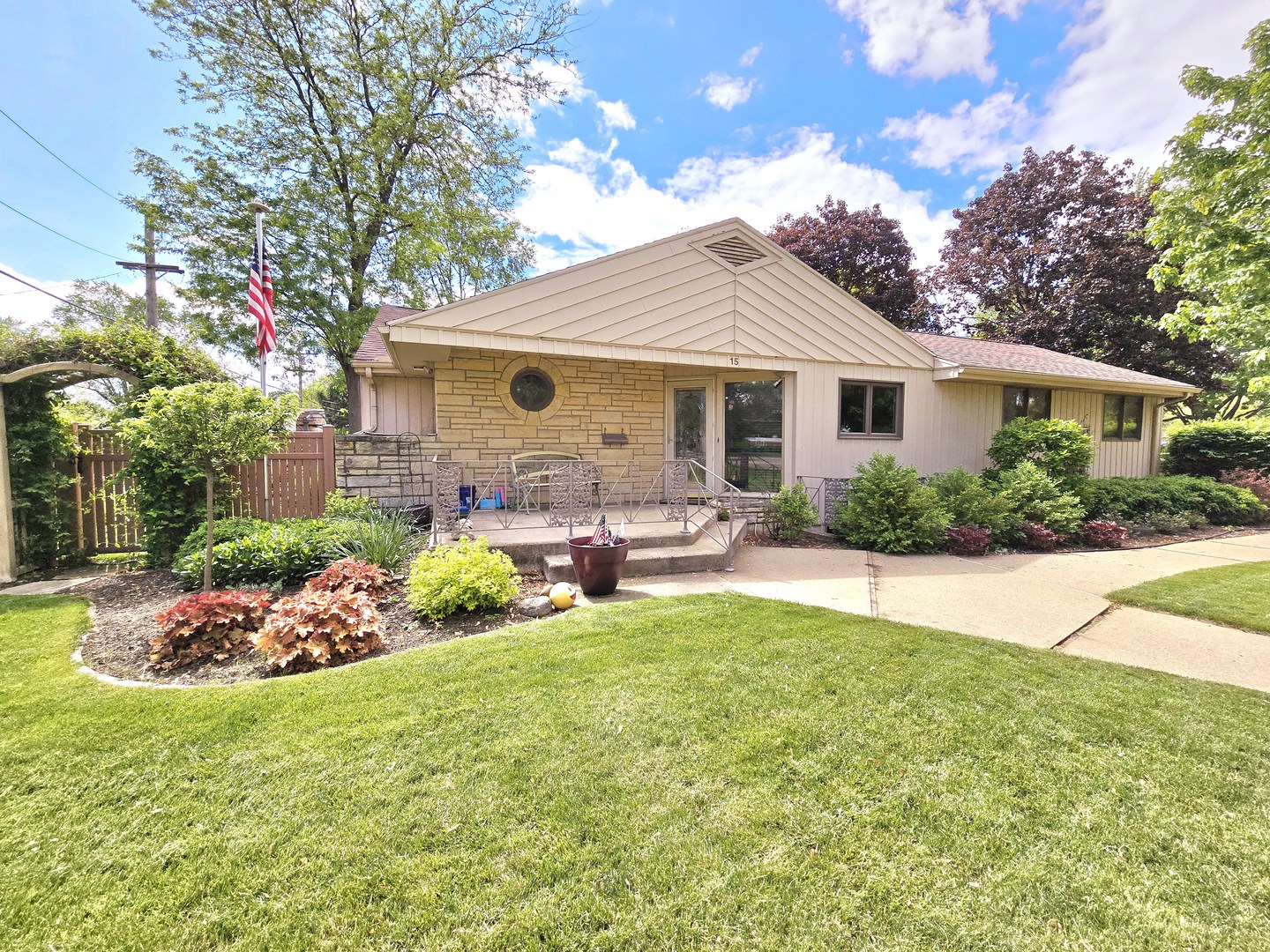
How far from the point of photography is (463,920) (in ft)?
5.07

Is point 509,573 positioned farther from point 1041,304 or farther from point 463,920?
point 1041,304

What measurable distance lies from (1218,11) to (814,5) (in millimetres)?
5394

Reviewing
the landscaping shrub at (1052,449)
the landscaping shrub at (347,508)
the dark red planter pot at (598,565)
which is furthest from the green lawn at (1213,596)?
the landscaping shrub at (347,508)

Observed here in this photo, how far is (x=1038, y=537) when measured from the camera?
742 cm

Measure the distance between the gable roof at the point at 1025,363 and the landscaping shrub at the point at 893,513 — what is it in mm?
3340

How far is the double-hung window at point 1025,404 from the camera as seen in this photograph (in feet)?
33.9

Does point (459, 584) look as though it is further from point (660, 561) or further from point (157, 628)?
point (157, 628)

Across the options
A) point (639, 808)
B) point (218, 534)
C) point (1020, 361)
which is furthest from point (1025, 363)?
point (218, 534)

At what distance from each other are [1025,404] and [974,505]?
4.79 meters

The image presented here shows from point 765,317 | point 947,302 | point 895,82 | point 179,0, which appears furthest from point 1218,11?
point 179,0

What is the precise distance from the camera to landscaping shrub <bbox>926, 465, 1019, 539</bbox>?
7.42 m

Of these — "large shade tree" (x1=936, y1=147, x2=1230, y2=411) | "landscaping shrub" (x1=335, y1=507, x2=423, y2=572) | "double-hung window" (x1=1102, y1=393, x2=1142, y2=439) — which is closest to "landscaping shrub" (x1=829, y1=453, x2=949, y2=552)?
"landscaping shrub" (x1=335, y1=507, x2=423, y2=572)

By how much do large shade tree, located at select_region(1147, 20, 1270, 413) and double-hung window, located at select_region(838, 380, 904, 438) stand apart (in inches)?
154

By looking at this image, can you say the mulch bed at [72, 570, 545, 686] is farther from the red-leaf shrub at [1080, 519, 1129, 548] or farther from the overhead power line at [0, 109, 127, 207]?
the overhead power line at [0, 109, 127, 207]
